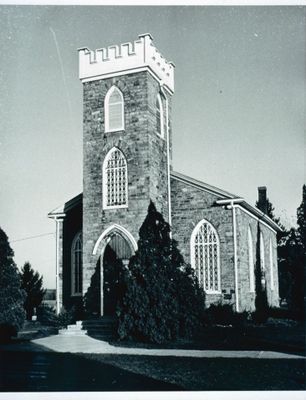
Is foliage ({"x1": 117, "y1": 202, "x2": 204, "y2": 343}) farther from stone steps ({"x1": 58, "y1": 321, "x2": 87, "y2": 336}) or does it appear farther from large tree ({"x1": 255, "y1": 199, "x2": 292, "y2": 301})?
large tree ({"x1": 255, "y1": 199, "x2": 292, "y2": 301})

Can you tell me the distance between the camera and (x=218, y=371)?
11125mm

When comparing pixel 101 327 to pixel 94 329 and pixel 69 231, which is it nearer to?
pixel 94 329

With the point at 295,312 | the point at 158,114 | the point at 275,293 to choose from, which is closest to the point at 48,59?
the point at 158,114

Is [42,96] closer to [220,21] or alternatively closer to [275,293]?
[220,21]

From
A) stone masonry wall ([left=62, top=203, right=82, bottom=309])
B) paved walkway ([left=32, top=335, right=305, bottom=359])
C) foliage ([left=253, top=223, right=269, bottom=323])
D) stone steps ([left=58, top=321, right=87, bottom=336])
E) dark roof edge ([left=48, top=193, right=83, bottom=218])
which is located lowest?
paved walkway ([left=32, top=335, right=305, bottom=359])

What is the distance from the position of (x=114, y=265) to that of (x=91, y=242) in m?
1.32

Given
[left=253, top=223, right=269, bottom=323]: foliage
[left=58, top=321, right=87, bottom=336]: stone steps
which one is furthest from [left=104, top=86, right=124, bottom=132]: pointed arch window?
[left=253, top=223, right=269, bottom=323]: foliage

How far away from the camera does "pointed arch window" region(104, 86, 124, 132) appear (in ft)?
73.5

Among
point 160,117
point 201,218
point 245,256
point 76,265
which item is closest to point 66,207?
point 76,265

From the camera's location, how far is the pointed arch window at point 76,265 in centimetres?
2372

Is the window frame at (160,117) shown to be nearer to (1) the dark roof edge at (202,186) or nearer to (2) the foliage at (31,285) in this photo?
(1) the dark roof edge at (202,186)

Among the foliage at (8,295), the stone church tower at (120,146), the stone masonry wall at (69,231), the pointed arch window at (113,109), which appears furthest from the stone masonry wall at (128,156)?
the foliage at (8,295)

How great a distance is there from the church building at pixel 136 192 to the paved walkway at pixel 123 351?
14.4 feet

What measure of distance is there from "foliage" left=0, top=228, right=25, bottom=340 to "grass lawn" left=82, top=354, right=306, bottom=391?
4137 millimetres
